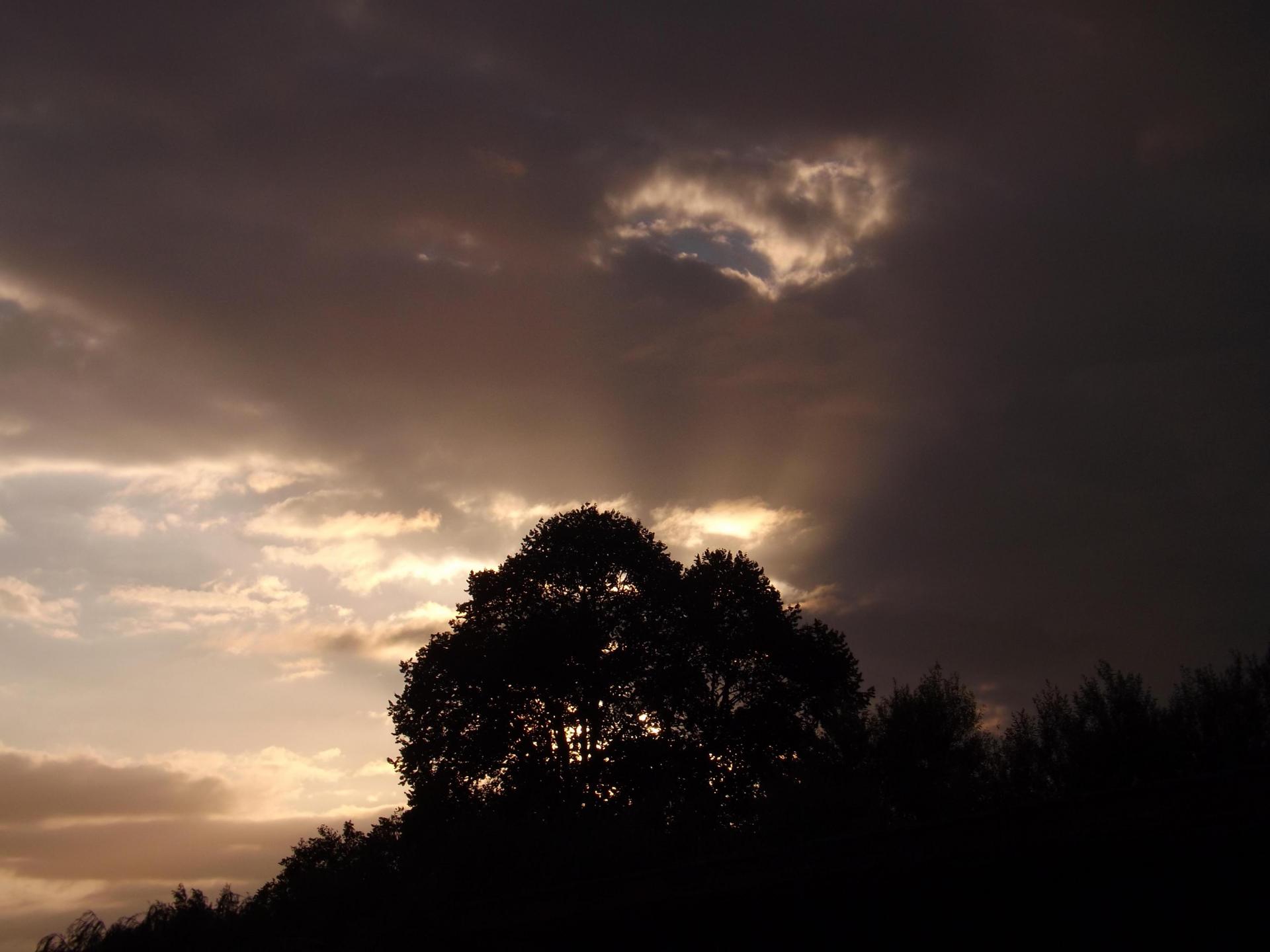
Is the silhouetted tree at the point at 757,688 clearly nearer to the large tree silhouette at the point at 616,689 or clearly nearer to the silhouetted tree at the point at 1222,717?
the large tree silhouette at the point at 616,689

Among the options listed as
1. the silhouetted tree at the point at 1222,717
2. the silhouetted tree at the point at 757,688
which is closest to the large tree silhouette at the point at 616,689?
the silhouetted tree at the point at 757,688

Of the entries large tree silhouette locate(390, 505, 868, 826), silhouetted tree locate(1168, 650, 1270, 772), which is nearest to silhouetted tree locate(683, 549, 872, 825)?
large tree silhouette locate(390, 505, 868, 826)

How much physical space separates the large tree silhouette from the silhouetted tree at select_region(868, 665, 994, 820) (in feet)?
6.11

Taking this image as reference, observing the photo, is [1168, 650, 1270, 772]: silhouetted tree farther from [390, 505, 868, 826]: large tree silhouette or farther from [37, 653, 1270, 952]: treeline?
[390, 505, 868, 826]: large tree silhouette

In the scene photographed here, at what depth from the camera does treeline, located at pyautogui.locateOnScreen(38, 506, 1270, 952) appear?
28.9 metres

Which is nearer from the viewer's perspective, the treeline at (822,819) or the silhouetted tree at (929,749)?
the treeline at (822,819)

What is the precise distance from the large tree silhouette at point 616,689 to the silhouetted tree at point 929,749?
6.11 ft

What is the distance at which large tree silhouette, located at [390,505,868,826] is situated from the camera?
35250 millimetres

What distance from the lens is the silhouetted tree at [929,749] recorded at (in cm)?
3612

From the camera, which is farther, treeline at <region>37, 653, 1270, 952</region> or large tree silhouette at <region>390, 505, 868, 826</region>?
large tree silhouette at <region>390, 505, 868, 826</region>

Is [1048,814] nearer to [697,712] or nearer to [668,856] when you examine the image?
[668,856]

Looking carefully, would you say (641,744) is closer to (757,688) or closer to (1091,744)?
(757,688)

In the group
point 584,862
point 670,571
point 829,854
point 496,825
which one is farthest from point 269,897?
point 829,854

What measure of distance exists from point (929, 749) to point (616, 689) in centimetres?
1432
